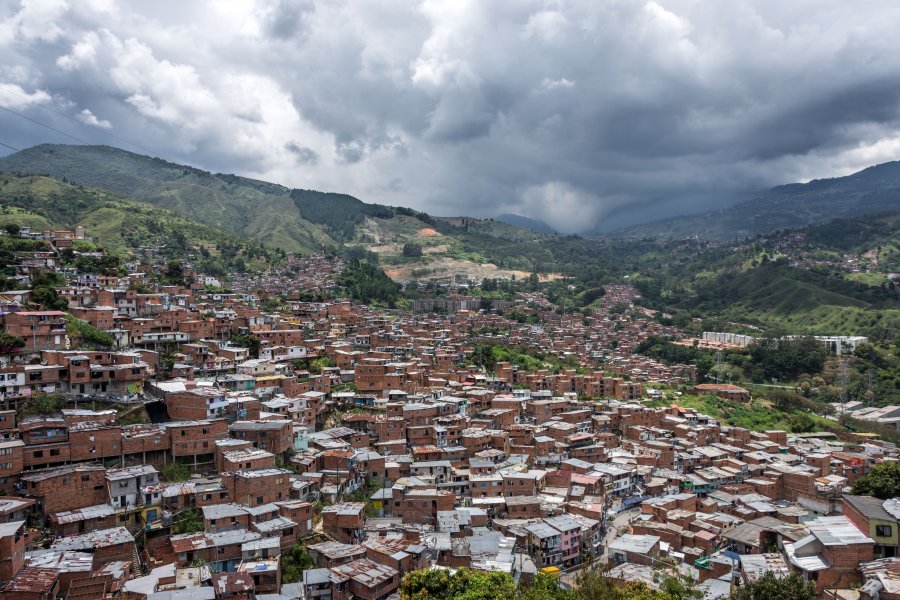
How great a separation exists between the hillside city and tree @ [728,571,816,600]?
44 centimetres

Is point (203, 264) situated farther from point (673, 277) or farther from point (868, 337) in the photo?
point (673, 277)

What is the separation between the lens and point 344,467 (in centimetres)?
2725

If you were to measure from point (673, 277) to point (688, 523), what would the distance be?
113562mm

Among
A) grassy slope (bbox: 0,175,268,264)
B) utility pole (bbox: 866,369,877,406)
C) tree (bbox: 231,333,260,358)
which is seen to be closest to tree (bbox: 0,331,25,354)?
tree (bbox: 231,333,260,358)

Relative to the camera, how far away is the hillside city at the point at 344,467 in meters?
19.3

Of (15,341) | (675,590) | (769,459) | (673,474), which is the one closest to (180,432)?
(15,341)

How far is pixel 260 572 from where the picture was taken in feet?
61.8

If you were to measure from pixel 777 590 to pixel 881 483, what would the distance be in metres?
13.8

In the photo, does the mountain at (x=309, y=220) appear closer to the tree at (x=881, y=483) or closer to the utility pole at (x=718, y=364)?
the utility pole at (x=718, y=364)

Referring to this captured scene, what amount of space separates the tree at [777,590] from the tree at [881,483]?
12.3m

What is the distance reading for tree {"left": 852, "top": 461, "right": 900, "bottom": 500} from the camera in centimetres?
2561

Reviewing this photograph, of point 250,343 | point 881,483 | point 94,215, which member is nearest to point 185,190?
point 94,215

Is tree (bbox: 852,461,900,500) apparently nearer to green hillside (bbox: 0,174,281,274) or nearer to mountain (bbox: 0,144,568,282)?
green hillside (bbox: 0,174,281,274)

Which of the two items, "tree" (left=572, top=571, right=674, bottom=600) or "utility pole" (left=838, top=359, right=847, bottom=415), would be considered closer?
"tree" (left=572, top=571, right=674, bottom=600)
